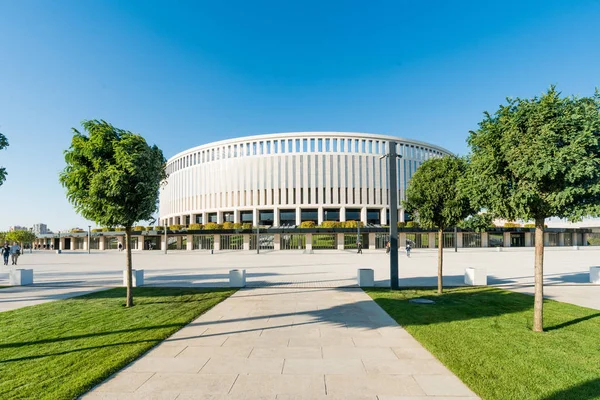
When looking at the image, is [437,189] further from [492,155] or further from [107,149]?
[107,149]

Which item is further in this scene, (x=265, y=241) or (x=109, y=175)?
(x=265, y=241)

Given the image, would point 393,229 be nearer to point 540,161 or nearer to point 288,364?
point 540,161

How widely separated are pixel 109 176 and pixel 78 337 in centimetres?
458

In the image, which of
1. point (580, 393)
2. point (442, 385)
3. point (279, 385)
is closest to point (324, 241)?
point (442, 385)

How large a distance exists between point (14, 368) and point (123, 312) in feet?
12.9

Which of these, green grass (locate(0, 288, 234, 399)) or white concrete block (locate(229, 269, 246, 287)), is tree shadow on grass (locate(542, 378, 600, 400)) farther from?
white concrete block (locate(229, 269, 246, 287))

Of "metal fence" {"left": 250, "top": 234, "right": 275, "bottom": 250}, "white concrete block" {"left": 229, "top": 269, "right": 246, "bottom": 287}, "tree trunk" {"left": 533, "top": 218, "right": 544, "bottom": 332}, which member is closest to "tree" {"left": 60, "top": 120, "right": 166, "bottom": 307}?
"white concrete block" {"left": 229, "top": 269, "right": 246, "bottom": 287}

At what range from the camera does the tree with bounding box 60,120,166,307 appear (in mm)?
9117

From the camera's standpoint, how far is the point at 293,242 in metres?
49.5

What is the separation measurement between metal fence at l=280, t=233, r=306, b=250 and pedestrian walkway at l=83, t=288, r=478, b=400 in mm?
40678

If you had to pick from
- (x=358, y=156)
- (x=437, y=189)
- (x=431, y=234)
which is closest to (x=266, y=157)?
(x=358, y=156)

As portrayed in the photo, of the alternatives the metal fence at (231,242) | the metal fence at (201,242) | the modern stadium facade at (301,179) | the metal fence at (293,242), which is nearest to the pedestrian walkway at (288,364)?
A: the metal fence at (293,242)

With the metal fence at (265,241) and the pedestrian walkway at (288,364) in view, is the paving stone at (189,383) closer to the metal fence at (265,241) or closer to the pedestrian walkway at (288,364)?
the pedestrian walkway at (288,364)

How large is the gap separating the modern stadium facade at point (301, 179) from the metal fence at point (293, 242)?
886 cm
